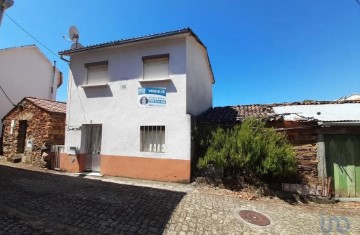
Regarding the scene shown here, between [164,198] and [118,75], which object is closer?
[164,198]

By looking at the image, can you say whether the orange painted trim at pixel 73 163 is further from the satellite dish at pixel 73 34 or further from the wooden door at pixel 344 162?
the wooden door at pixel 344 162

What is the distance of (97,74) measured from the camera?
1066 centimetres

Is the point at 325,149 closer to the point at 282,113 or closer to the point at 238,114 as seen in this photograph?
the point at 282,113

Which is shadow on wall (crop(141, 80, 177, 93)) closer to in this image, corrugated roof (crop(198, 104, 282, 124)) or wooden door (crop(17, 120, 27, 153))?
corrugated roof (crop(198, 104, 282, 124))

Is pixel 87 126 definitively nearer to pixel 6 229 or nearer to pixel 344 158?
pixel 6 229

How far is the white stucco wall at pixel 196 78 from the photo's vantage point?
31.0 feet

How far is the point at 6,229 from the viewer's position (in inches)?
179

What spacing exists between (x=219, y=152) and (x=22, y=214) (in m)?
5.75

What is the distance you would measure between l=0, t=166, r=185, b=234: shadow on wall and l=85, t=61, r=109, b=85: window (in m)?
4.54

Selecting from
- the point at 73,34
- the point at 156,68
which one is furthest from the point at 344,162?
the point at 73,34

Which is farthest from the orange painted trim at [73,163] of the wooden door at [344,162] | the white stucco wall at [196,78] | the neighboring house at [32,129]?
the wooden door at [344,162]

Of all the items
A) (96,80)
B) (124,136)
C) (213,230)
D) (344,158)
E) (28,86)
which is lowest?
(213,230)

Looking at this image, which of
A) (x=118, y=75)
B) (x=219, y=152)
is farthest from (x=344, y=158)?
(x=118, y=75)

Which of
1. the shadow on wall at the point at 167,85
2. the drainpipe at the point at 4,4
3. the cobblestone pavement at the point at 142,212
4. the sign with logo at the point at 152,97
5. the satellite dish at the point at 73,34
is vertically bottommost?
the cobblestone pavement at the point at 142,212
